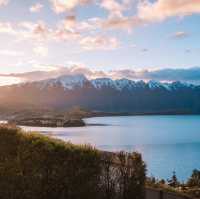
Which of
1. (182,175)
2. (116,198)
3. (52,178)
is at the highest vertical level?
(52,178)

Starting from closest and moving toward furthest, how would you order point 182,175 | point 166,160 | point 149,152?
point 182,175 < point 166,160 < point 149,152

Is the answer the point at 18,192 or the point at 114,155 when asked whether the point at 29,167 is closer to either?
the point at 18,192

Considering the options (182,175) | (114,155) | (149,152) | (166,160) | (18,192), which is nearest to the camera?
(18,192)

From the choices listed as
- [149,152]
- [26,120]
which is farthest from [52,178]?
[26,120]

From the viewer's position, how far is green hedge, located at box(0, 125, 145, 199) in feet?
31.7

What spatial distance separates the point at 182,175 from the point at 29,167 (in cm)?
4647

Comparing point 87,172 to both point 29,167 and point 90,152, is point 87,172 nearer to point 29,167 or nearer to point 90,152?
point 90,152

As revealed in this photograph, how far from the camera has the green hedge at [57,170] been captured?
965 centimetres

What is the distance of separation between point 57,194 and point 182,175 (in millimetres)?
46113

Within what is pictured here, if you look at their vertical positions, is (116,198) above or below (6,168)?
below

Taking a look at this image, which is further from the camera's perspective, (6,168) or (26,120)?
(26,120)

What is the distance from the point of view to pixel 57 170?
31.8ft

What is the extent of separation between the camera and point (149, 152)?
77562 millimetres

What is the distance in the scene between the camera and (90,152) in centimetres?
995
